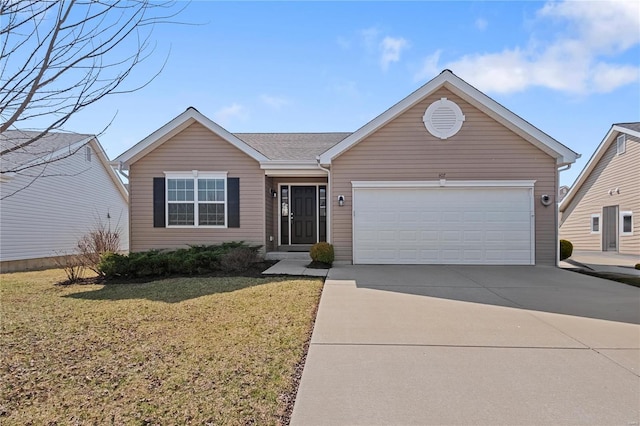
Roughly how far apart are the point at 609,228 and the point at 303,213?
15117 millimetres

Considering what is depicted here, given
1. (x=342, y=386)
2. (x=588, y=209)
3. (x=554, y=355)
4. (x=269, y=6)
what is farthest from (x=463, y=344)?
(x=588, y=209)

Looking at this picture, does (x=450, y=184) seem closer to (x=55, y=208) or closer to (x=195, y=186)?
(x=195, y=186)

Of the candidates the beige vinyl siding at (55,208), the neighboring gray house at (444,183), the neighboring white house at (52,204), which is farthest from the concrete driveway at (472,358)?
the beige vinyl siding at (55,208)

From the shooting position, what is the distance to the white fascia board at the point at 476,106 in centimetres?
1027

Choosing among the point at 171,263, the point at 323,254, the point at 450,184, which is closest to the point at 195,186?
the point at 171,263

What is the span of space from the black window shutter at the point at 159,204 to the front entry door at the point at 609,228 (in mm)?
19487

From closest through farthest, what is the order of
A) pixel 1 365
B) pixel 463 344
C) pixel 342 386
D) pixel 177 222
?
pixel 342 386 < pixel 1 365 < pixel 463 344 < pixel 177 222

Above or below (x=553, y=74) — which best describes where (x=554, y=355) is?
below

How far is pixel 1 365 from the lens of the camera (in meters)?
3.73

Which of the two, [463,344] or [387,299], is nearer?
[463,344]

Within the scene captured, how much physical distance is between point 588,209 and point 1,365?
22.7m

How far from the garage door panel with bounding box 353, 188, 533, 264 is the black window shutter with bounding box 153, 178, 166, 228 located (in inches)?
237

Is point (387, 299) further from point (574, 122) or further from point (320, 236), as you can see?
point (574, 122)

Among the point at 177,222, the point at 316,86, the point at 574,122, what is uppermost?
the point at 316,86
